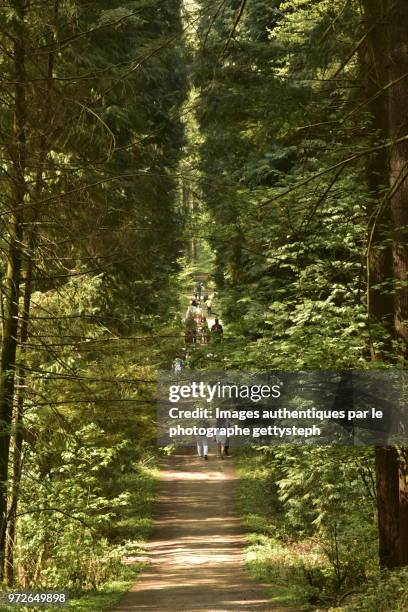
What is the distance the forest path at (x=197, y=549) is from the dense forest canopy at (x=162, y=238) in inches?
41.6

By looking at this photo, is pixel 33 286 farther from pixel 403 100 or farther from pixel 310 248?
pixel 403 100

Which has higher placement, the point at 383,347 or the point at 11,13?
the point at 11,13

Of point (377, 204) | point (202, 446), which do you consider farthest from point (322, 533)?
point (202, 446)

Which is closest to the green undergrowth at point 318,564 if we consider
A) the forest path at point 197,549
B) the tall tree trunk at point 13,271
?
the forest path at point 197,549

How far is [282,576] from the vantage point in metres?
12.7

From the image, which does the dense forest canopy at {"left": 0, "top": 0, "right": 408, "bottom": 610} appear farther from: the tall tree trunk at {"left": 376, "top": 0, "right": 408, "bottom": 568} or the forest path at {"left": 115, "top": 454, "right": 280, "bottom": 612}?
the forest path at {"left": 115, "top": 454, "right": 280, "bottom": 612}

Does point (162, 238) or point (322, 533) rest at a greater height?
point (162, 238)

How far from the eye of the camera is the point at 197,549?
50.2ft

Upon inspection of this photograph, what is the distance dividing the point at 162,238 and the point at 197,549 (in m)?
7.06

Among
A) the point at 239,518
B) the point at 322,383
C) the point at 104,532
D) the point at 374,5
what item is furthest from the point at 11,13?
the point at 239,518

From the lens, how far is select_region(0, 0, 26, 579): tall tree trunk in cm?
769

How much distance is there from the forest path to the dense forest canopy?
3.47 feet

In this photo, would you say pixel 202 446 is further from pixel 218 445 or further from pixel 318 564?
pixel 318 564

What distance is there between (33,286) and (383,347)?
5343 millimetres
